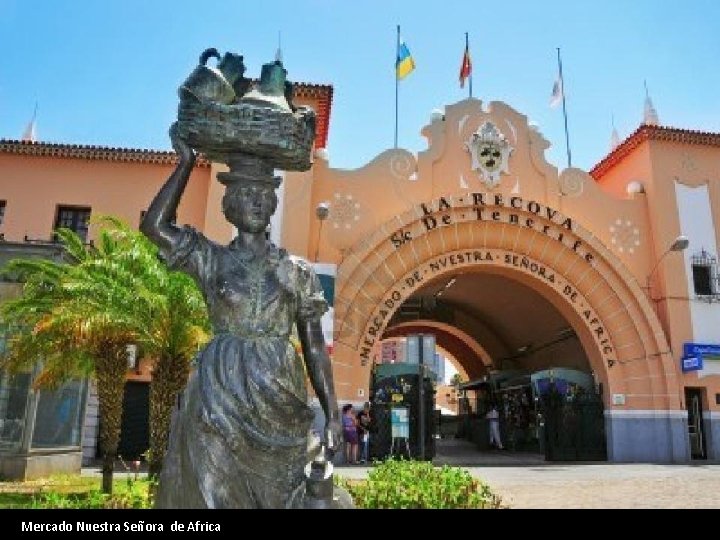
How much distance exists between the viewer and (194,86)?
291 cm

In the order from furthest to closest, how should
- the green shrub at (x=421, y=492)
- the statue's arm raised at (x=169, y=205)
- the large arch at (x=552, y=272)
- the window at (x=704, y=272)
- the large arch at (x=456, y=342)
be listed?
the large arch at (x=456, y=342) → the window at (x=704, y=272) → the large arch at (x=552, y=272) → the green shrub at (x=421, y=492) → the statue's arm raised at (x=169, y=205)

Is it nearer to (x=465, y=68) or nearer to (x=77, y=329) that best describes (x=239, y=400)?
(x=77, y=329)

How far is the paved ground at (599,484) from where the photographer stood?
908cm

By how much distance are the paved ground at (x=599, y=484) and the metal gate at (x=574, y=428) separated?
0.97 metres

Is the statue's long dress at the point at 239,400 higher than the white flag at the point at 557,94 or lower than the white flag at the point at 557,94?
lower

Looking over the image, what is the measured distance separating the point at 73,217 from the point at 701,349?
18.2 meters

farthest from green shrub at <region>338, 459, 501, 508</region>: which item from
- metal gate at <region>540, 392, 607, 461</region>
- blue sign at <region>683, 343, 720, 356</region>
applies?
blue sign at <region>683, 343, 720, 356</region>

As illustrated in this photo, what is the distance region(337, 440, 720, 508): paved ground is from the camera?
29.8 feet

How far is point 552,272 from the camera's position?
57.8 ft

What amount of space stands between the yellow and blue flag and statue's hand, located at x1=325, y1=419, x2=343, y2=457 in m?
17.8

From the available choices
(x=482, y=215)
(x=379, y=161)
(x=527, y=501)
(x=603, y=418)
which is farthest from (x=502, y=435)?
(x=527, y=501)

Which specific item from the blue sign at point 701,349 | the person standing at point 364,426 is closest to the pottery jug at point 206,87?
the person standing at point 364,426

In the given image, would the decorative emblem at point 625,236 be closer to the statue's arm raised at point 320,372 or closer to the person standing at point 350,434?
the person standing at point 350,434

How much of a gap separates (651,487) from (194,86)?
36.0 feet
